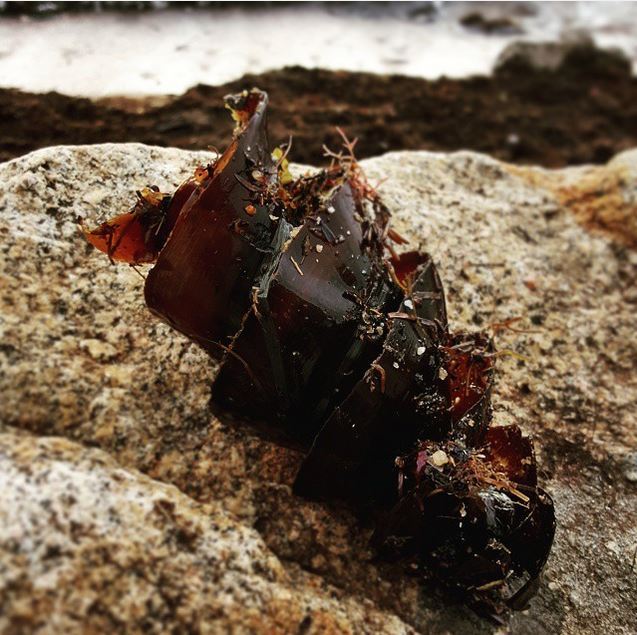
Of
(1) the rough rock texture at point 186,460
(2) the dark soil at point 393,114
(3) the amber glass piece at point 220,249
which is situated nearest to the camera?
(1) the rough rock texture at point 186,460

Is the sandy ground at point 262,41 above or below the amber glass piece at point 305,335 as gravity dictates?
above

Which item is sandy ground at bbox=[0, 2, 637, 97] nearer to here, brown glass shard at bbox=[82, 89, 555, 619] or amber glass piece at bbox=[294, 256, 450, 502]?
brown glass shard at bbox=[82, 89, 555, 619]

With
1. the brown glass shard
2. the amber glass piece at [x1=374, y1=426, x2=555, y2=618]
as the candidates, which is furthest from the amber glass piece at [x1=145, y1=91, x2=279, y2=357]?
the amber glass piece at [x1=374, y1=426, x2=555, y2=618]

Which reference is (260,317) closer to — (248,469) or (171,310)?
(171,310)

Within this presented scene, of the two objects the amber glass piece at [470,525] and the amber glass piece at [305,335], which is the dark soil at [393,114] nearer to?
the amber glass piece at [305,335]

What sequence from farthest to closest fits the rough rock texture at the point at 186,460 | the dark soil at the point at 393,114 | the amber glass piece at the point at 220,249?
the dark soil at the point at 393,114
the amber glass piece at the point at 220,249
the rough rock texture at the point at 186,460

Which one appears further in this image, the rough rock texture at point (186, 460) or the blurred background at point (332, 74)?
the blurred background at point (332, 74)

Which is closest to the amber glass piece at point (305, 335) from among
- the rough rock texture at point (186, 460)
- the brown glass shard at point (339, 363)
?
the brown glass shard at point (339, 363)
